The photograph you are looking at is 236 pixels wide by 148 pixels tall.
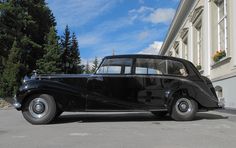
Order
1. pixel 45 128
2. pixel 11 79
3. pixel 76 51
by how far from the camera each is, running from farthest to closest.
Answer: pixel 76 51
pixel 11 79
pixel 45 128

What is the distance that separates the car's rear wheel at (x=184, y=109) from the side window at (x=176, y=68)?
63cm

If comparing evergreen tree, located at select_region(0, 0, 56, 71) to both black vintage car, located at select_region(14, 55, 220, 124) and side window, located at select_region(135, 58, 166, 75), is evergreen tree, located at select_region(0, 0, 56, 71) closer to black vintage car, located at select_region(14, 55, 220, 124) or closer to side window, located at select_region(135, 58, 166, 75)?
black vintage car, located at select_region(14, 55, 220, 124)

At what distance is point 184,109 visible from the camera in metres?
10.0

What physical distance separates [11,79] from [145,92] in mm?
28624

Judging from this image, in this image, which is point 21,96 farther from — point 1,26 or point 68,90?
point 1,26

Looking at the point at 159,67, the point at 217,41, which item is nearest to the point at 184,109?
the point at 159,67

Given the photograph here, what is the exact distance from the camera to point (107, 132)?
8.04 metres

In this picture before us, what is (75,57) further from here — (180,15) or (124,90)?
(124,90)

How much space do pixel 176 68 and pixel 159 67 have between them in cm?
46

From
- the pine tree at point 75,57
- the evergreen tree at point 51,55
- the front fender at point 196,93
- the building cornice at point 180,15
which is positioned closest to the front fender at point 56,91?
the front fender at point 196,93

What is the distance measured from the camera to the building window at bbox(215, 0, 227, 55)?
58.6 feet

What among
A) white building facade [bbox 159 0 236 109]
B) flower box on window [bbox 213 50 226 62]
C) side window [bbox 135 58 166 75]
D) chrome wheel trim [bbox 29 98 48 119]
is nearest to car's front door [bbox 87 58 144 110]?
side window [bbox 135 58 166 75]

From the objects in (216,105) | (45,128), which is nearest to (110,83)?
(45,128)

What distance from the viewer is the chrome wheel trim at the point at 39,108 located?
9.58 meters
